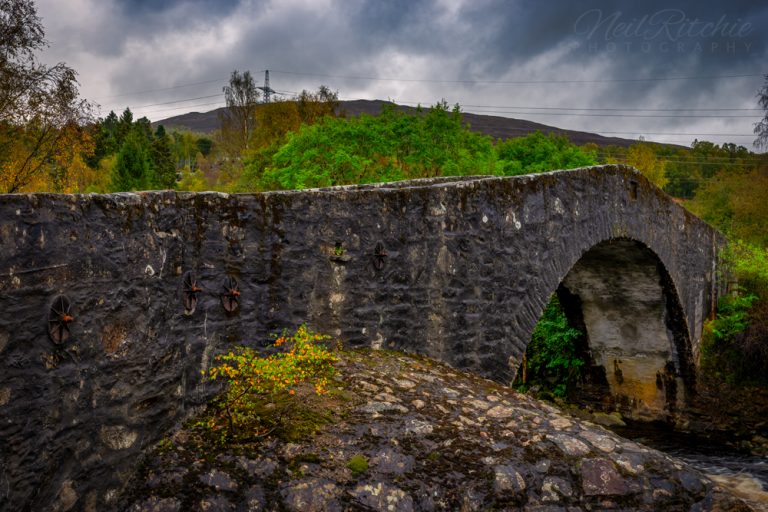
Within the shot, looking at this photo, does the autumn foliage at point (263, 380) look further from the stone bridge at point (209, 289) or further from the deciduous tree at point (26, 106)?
the deciduous tree at point (26, 106)

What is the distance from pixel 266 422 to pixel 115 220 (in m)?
1.42

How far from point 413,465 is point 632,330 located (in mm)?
10906

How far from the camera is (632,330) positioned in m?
13.0

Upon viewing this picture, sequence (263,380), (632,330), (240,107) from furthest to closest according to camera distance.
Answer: (240,107) < (632,330) < (263,380)

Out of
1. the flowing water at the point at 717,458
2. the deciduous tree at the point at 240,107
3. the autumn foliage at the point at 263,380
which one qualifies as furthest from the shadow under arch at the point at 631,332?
the deciduous tree at the point at 240,107

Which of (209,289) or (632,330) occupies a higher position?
(209,289)

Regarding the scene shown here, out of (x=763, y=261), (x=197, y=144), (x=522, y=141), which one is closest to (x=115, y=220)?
(x=763, y=261)

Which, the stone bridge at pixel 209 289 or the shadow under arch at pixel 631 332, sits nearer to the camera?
the stone bridge at pixel 209 289

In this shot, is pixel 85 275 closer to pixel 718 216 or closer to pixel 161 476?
pixel 161 476

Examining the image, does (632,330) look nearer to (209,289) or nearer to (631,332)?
(631,332)

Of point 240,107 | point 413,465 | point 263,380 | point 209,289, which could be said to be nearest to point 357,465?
point 413,465

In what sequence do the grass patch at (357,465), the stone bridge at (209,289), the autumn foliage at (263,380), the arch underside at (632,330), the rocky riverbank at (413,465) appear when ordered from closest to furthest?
the stone bridge at (209,289) → the rocky riverbank at (413,465) → the grass patch at (357,465) → the autumn foliage at (263,380) → the arch underside at (632,330)

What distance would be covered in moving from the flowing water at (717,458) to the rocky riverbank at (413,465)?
6.34m

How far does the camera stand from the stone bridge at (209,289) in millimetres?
2834
